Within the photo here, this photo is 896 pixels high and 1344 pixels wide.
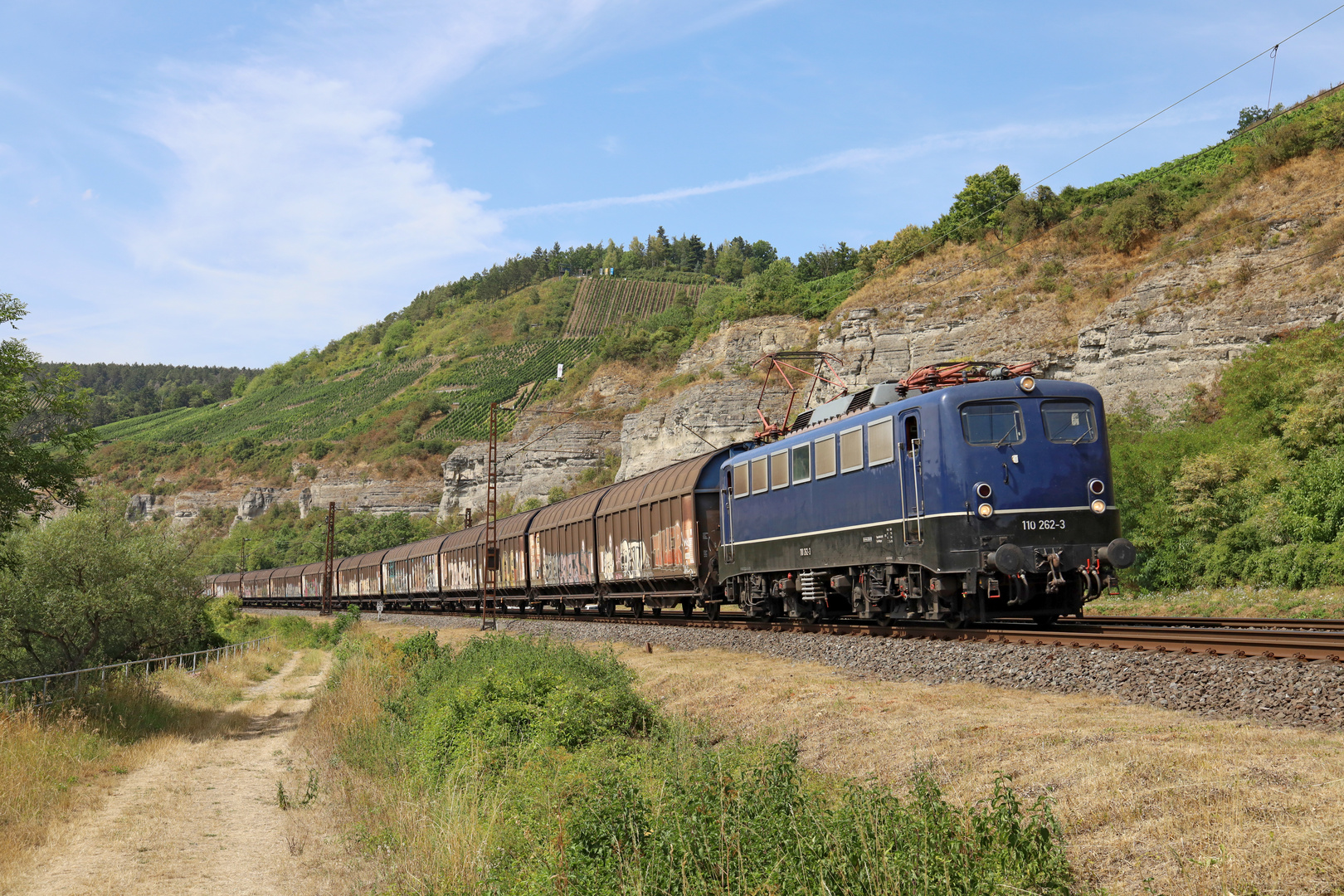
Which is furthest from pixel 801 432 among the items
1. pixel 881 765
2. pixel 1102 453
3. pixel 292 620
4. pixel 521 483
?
pixel 521 483

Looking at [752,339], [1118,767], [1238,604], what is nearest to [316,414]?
[752,339]

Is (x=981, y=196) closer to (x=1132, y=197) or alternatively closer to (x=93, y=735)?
(x=1132, y=197)

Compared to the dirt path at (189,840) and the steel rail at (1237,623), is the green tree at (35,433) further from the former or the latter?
the steel rail at (1237,623)

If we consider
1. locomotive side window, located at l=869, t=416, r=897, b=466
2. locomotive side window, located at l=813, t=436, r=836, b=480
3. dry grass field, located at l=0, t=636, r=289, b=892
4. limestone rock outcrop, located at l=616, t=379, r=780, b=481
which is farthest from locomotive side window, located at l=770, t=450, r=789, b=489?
limestone rock outcrop, located at l=616, t=379, r=780, b=481

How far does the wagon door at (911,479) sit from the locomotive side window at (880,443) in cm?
33

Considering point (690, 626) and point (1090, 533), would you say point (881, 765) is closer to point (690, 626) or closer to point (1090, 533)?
point (1090, 533)

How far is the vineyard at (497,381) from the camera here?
430ft

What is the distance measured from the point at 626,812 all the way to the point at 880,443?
32.8 feet

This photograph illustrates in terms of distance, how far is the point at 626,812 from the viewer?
300 inches

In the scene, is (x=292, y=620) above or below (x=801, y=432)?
below

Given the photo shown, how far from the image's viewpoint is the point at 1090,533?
14.7 meters

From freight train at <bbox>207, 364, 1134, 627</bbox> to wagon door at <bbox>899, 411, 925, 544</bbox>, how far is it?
0.03 meters

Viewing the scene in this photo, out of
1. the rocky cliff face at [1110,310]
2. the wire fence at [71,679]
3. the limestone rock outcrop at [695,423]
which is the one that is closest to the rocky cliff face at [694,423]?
the limestone rock outcrop at [695,423]

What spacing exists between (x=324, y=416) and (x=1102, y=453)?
172 metres
